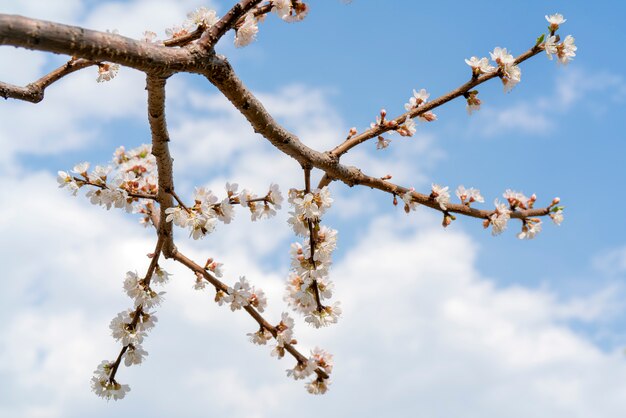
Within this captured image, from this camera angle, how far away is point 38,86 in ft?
12.8

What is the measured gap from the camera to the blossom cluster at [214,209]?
4.00m

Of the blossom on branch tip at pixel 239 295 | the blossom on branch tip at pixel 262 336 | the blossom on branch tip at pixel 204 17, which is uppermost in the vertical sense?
the blossom on branch tip at pixel 204 17

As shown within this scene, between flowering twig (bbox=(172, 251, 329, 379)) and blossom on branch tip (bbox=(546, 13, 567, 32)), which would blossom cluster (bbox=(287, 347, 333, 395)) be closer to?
flowering twig (bbox=(172, 251, 329, 379))

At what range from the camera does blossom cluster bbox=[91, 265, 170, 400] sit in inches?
186

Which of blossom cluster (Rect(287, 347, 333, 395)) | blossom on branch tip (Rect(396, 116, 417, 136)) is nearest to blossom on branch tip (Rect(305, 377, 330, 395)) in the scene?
blossom cluster (Rect(287, 347, 333, 395))

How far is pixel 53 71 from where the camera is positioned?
4.09 metres

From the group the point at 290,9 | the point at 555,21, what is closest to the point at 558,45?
the point at 555,21

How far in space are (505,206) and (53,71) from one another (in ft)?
9.78

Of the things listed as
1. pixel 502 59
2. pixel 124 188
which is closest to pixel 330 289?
pixel 124 188

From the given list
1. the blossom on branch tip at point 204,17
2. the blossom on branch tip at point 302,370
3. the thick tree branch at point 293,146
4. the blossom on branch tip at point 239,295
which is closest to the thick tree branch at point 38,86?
the blossom on branch tip at point 204,17

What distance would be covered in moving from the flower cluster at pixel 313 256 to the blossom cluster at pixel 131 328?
3.37 ft

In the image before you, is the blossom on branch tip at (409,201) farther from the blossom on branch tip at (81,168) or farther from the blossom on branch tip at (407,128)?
the blossom on branch tip at (81,168)

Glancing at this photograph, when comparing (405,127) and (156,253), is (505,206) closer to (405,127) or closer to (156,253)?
(405,127)

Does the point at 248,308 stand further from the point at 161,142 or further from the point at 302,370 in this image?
the point at 161,142
